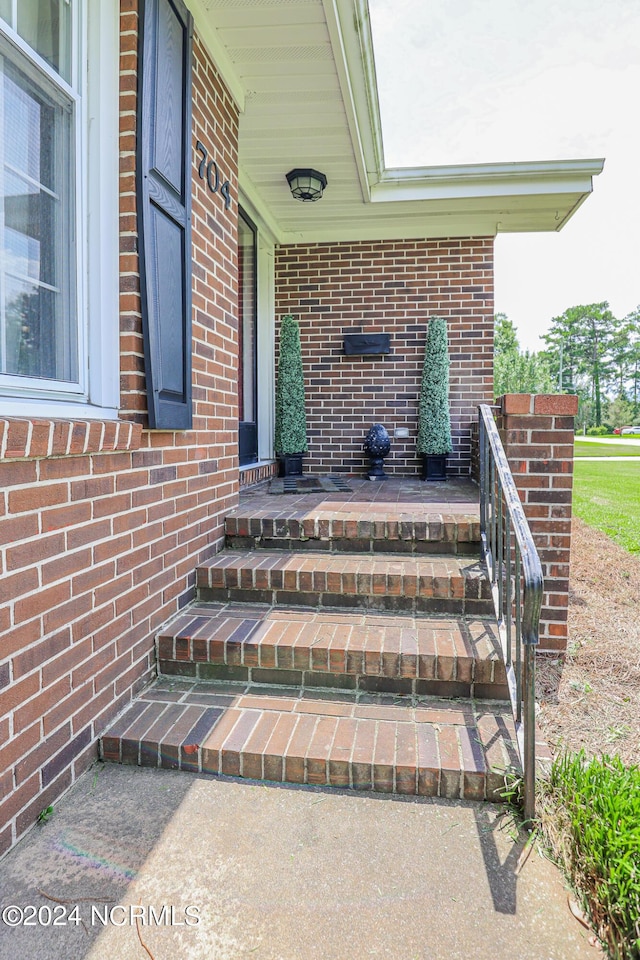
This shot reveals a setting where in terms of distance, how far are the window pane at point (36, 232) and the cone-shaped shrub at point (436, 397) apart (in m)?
3.69

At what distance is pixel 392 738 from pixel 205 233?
2402 millimetres

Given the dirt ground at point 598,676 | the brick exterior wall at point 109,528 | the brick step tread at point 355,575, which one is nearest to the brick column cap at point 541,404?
the brick step tread at point 355,575

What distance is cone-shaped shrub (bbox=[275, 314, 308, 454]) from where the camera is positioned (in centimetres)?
520

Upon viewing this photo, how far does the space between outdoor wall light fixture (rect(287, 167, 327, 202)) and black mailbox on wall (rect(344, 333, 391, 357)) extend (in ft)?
4.50

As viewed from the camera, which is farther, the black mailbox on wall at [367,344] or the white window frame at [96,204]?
the black mailbox on wall at [367,344]

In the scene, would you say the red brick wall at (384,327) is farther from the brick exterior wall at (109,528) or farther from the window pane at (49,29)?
the window pane at (49,29)

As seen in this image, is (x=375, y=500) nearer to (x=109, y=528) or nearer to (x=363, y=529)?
(x=363, y=529)

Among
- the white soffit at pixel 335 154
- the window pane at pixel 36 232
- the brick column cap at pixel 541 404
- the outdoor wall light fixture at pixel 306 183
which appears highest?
the white soffit at pixel 335 154

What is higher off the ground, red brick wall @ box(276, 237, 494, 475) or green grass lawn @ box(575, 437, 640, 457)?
red brick wall @ box(276, 237, 494, 475)

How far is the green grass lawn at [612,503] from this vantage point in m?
5.46

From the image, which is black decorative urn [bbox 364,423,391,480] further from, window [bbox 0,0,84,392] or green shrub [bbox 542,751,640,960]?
green shrub [bbox 542,751,640,960]

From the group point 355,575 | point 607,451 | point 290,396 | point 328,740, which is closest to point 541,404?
point 355,575

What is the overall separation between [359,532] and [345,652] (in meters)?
0.86

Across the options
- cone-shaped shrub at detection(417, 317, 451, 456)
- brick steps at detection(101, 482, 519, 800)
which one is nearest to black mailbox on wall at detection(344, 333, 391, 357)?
cone-shaped shrub at detection(417, 317, 451, 456)
